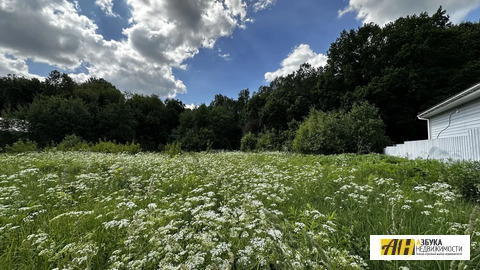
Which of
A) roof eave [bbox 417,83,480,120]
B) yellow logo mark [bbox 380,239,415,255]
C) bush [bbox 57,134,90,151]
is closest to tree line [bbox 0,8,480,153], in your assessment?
roof eave [bbox 417,83,480,120]

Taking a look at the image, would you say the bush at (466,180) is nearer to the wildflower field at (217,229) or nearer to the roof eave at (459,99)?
the wildflower field at (217,229)

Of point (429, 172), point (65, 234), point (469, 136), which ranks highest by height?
point (469, 136)

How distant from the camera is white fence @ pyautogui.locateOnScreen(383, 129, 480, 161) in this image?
17.9 feet

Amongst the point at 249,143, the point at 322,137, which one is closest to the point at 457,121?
the point at 322,137

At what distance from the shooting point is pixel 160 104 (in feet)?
124

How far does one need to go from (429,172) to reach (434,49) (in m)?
23.0

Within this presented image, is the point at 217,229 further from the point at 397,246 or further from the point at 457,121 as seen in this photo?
the point at 457,121

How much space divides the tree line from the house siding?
2654 mm

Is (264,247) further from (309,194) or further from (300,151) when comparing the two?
(300,151)

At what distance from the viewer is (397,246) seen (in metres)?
1.54

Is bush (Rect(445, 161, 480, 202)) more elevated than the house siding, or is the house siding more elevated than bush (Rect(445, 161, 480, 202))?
the house siding

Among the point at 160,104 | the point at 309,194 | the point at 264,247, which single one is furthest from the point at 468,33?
the point at 160,104

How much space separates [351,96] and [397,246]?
22791 millimetres

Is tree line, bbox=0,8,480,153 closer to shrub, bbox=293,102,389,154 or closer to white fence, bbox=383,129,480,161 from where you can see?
shrub, bbox=293,102,389,154
